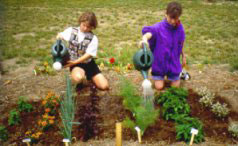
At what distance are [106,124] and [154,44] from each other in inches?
48.0

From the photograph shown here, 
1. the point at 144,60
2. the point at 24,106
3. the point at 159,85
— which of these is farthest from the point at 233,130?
the point at 24,106

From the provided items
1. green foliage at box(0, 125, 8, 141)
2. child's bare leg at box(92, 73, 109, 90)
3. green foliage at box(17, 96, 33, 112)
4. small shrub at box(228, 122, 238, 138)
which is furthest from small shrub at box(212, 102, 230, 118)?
green foliage at box(0, 125, 8, 141)

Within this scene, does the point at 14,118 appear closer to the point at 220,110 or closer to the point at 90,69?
the point at 90,69

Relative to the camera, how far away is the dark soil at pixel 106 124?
7.32ft

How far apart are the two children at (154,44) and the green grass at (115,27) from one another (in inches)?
43.6

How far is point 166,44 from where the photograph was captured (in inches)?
111

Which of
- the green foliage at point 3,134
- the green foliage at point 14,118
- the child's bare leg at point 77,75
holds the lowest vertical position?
the green foliage at point 3,134

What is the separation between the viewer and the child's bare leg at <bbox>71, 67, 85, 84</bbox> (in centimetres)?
284

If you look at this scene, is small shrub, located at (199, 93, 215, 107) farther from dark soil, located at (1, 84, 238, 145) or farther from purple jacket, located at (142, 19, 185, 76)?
purple jacket, located at (142, 19, 185, 76)

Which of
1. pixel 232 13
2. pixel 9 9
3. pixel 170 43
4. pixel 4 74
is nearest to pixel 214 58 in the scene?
pixel 170 43

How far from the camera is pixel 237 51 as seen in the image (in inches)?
182

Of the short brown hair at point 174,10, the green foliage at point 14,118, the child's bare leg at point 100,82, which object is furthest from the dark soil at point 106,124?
the short brown hair at point 174,10

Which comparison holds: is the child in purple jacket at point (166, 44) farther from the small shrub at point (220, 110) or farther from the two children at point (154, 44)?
the small shrub at point (220, 110)

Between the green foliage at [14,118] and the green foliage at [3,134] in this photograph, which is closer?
the green foliage at [3,134]
